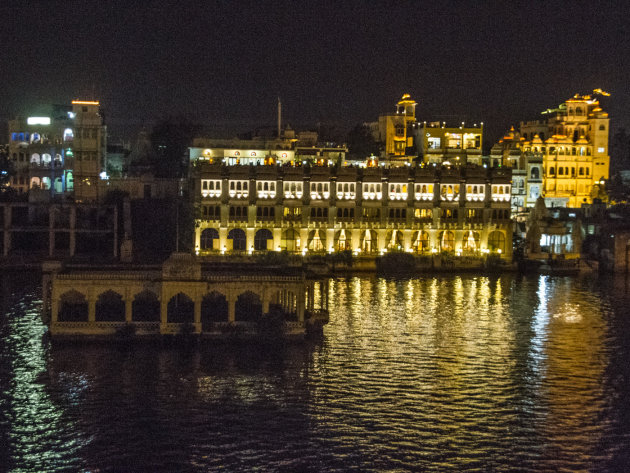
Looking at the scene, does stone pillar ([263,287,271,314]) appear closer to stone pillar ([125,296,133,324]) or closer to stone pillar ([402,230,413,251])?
stone pillar ([125,296,133,324])

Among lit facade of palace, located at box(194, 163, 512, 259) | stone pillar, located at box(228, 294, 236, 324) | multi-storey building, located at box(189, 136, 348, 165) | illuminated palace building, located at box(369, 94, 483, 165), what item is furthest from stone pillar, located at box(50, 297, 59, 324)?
illuminated palace building, located at box(369, 94, 483, 165)

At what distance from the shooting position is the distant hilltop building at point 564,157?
133 metres

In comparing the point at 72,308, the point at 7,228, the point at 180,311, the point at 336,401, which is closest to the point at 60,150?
the point at 7,228

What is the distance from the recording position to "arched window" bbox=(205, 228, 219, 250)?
101 m

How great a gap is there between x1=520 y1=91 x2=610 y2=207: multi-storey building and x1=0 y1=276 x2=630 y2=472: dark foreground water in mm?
74101

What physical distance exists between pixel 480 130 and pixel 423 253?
32.5 m

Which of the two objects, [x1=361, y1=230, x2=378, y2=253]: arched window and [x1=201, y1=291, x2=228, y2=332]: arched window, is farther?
[x1=361, y1=230, x2=378, y2=253]: arched window

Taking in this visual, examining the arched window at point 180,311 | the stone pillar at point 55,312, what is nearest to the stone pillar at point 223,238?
the arched window at point 180,311

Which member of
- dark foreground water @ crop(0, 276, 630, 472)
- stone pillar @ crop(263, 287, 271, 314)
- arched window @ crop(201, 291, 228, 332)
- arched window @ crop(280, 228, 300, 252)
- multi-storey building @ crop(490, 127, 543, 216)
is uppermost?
multi-storey building @ crop(490, 127, 543, 216)

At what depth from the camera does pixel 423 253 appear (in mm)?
106438

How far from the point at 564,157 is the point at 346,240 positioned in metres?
46.5

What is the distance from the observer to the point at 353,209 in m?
107

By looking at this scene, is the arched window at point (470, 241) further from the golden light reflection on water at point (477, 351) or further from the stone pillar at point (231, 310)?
the stone pillar at point (231, 310)

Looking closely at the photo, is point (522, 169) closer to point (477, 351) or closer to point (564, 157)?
point (564, 157)
